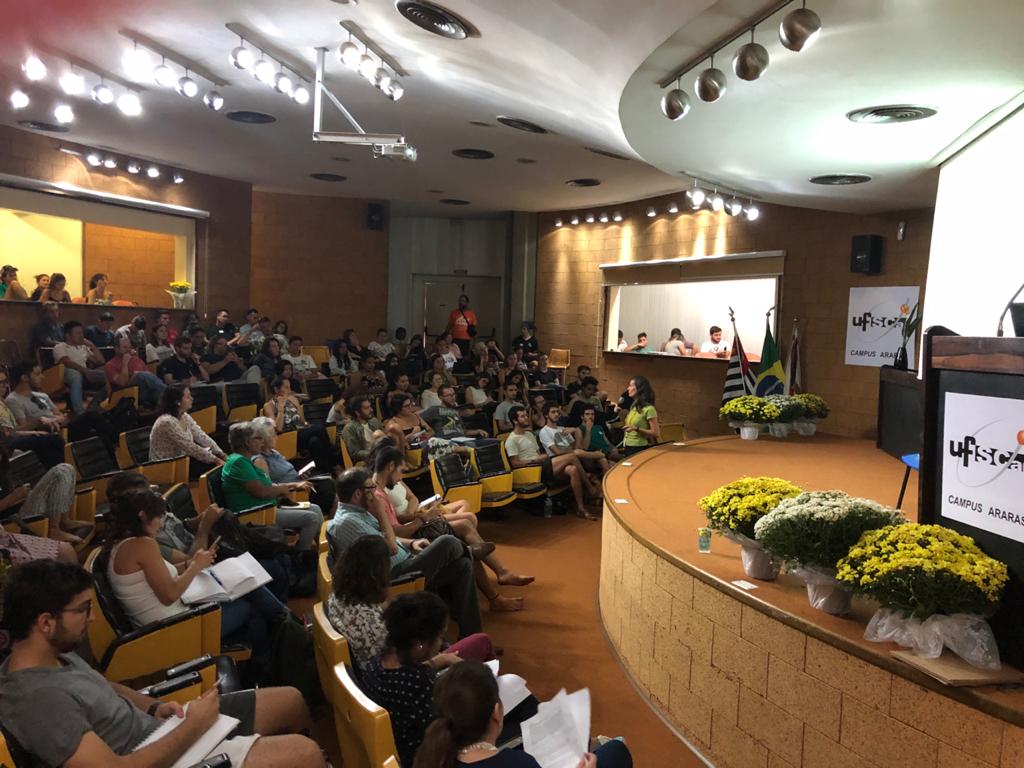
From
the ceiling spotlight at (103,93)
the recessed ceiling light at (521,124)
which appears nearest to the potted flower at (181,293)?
the ceiling spotlight at (103,93)

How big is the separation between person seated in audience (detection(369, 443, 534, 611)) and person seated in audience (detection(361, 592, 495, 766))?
4.62 feet

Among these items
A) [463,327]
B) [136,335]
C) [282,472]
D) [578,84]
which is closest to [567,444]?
[282,472]

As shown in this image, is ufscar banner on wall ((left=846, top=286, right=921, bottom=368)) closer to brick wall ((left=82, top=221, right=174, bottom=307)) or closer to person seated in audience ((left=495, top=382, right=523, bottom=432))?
person seated in audience ((left=495, top=382, right=523, bottom=432))

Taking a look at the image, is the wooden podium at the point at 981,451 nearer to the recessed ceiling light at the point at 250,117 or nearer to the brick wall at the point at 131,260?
the recessed ceiling light at the point at 250,117

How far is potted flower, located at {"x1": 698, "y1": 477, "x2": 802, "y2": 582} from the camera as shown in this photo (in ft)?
9.69

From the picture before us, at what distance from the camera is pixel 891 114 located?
479cm

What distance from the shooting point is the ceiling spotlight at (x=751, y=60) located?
3590 mm

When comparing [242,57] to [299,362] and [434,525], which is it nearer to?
[434,525]

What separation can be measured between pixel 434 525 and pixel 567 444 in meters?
2.76

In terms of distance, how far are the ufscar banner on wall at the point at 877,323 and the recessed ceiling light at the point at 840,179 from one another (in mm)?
1968

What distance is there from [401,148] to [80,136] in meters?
5.81

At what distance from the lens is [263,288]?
1270cm

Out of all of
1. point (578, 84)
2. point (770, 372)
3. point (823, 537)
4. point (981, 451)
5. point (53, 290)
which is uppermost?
point (578, 84)

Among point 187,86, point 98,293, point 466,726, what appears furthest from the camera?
point 98,293
